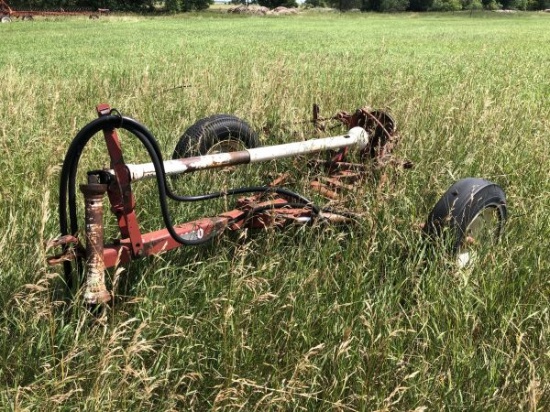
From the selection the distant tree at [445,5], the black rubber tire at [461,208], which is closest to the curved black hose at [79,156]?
the black rubber tire at [461,208]

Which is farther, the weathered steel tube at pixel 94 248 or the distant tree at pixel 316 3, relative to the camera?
the distant tree at pixel 316 3

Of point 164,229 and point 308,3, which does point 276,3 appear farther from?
point 164,229

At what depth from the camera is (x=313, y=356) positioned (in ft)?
6.66

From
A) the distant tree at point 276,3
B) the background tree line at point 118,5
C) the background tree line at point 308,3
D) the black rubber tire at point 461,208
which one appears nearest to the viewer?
the black rubber tire at point 461,208

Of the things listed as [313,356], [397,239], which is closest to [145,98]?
[397,239]

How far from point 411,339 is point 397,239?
734mm

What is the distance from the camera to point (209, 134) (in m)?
3.62

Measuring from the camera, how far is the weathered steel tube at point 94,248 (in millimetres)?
2000

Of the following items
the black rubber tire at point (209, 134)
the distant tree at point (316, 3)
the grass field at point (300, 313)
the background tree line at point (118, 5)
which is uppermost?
the distant tree at point (316, 3)

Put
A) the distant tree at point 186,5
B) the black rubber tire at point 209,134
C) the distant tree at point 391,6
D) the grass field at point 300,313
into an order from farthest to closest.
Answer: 1. the distant tree at point 391,6
2. the distant tree at point 186,5
3. the black rubber tire at point 209,134
4. the grass field at point 300,313

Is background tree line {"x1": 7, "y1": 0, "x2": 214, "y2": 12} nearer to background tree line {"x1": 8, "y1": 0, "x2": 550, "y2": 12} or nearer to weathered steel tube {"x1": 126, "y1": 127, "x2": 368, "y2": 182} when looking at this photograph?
background tree line {"x1": 8, "y1": 0, "x2": 550, "y2": 12}

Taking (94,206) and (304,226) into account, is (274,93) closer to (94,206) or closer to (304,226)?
(304,226)

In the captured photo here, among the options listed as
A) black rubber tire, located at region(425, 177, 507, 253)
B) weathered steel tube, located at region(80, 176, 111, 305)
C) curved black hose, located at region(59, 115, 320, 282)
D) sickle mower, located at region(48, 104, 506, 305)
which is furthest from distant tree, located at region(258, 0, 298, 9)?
weathered steel tube, located at region(80, 176, 111, 305)

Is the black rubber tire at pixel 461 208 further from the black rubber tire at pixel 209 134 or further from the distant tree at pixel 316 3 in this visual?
the distant tree at pixel 316 3
